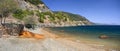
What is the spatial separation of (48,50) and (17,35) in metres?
12.7

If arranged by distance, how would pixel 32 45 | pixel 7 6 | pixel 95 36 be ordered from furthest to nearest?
1. pixel 95 36
2. pixel 7 6
3. pixel 32 45

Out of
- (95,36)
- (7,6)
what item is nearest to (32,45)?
(7,6)

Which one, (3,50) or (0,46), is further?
(0,46)

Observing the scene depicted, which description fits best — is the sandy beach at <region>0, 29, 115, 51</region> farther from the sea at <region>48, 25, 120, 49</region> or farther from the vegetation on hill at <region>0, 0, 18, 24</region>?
the vegetation on hill at <region>0, 0, 18, 24</region>

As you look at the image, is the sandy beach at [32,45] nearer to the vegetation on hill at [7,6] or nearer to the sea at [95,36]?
the sea at [95,36]

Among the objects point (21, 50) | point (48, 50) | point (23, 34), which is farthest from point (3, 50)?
point (23, 34)

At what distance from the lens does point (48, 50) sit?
21766 millimetres

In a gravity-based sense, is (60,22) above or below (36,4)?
below

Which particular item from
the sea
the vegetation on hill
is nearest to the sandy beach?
the sea

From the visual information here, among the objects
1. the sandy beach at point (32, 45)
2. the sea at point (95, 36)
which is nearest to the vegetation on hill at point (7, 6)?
the sea at point (95, 36)

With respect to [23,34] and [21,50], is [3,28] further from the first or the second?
[21,50]

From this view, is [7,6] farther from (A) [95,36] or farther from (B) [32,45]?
(B) [32,45]

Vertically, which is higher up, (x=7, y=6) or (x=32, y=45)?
(x=7, y=6)

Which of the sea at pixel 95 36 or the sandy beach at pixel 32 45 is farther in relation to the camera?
the sea at pixel 95 36
